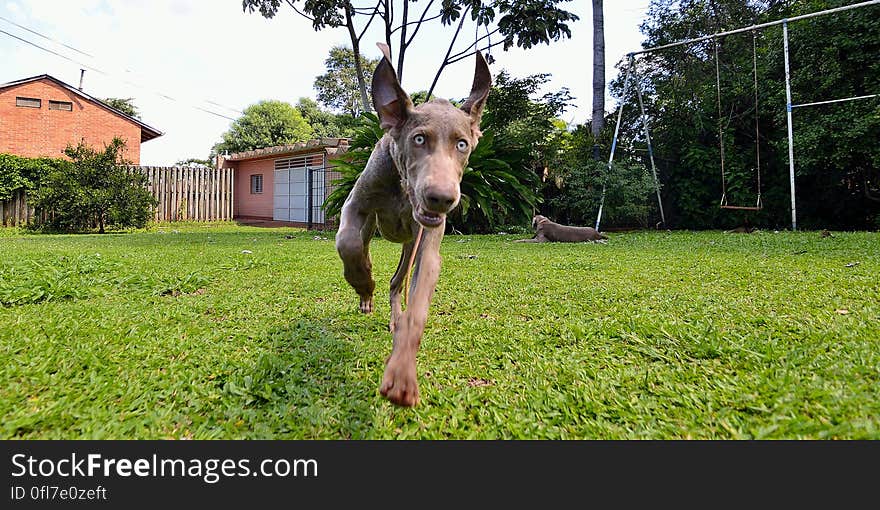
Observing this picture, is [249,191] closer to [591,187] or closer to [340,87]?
[591,187]

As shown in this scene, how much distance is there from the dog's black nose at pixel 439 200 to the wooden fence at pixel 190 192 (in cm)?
1843

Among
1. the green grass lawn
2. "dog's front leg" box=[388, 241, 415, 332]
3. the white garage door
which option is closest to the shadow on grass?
the green grass lawn

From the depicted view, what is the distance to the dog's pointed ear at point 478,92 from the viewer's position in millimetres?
2068

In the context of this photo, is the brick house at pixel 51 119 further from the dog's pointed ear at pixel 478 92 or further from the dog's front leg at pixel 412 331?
the dog's front leg at pixel 412 331

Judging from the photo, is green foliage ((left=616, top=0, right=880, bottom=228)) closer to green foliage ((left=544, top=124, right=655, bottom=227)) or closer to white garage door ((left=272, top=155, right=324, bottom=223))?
green foliage ((left=544, top=124, right=655, bottom=227))

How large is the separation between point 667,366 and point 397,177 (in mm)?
1531

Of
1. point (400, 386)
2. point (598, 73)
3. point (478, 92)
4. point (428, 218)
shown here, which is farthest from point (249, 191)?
point (400, 386)

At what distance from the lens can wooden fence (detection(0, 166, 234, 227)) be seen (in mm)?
18219

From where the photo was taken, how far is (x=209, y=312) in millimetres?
3268

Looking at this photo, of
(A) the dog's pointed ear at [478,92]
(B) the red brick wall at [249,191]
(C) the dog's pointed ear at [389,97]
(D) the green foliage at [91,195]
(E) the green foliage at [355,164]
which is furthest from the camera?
(B) the red brick wall at [249,191]

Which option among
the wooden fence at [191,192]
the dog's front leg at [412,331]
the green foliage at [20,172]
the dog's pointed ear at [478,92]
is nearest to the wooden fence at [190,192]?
the wooden fence at [191,192]

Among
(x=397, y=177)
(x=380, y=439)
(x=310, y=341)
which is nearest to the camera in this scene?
(x=380, y=439)

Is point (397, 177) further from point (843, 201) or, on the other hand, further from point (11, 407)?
point (843, 201)
